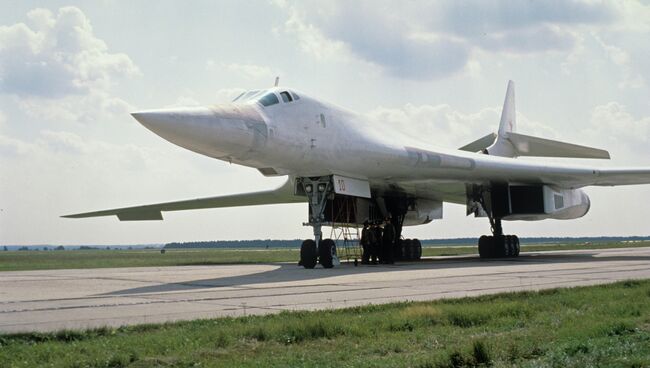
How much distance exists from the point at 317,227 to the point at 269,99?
10.2ft

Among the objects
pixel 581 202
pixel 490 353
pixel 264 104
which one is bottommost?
pixel 490 353

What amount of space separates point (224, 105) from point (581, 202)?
49.9ft

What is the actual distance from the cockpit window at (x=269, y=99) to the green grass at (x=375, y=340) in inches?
288

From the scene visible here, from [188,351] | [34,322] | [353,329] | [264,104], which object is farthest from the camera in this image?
[264,104]

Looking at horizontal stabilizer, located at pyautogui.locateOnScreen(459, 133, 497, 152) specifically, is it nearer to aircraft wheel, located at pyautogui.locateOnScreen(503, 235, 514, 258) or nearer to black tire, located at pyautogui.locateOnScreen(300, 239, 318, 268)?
aircraft wheel, located at pyautogui.locateOnScreen(503, 235, 514, 258)

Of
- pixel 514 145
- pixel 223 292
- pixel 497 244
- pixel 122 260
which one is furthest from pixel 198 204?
pixel 223 292

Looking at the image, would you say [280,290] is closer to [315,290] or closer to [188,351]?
[315,290]

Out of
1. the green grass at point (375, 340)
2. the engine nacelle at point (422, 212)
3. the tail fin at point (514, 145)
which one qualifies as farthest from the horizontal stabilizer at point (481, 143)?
the green grass at point (375, 340)

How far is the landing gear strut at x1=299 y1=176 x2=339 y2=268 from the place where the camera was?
1523 cm

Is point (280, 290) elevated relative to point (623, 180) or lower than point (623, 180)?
lower

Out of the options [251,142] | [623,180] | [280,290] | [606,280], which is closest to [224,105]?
[251,142]

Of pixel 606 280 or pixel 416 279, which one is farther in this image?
pixel 416 279

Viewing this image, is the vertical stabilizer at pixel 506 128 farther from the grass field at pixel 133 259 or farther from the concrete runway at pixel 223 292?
the concrete runway at pixel 223 292

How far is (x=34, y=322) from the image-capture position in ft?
20.9
